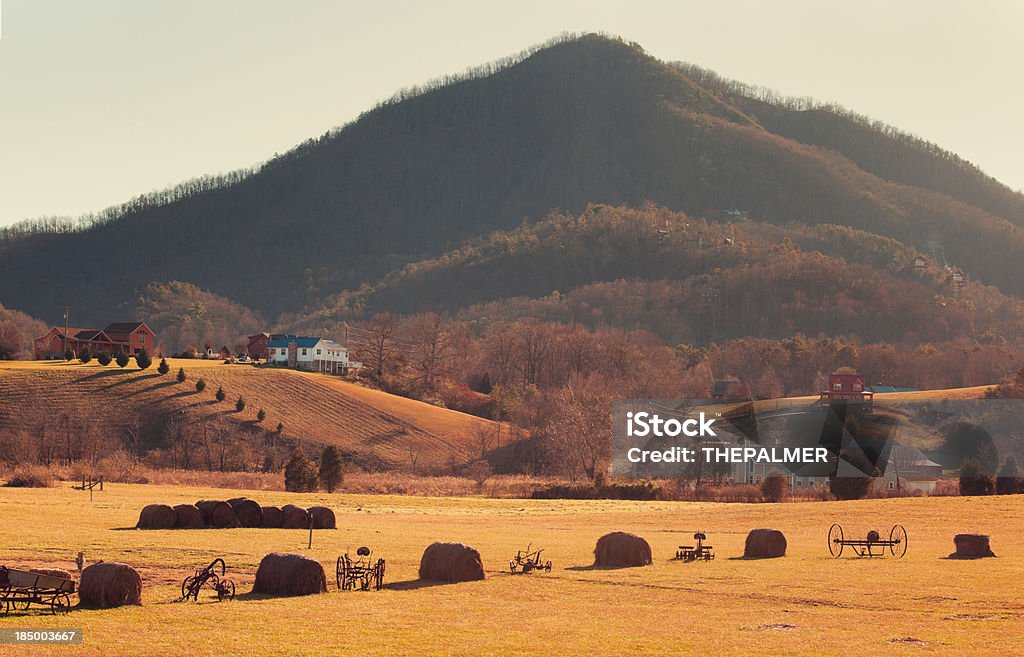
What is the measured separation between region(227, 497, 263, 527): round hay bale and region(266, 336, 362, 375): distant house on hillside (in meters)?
126

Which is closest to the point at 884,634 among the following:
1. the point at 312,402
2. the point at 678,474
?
the point at 678,474

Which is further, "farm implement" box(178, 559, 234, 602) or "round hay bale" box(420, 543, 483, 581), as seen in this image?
"round hay bale" box(420, 543, 483, 581)

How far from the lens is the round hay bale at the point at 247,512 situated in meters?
58.2

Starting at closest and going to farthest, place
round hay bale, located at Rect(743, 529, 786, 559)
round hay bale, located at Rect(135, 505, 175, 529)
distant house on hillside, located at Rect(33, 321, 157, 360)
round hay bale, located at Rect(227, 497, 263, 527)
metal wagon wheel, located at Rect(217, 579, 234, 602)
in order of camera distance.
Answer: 1. metal wagon wheel, located at Rect(217, 579, 234, 602)
2. round hay bale, located at Rect(743, 529, 786, 559)
3. round hay bale, located at Rect(135, 505, 175, 529)
4. round hay bale, located at Rect(227, 497, 263, 527)
5. distant house on hillside, located at Rect(33, 321, 157, 360)

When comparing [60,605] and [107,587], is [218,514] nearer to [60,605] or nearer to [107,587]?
[107,587]

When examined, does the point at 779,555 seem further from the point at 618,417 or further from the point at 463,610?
the point at 618,417

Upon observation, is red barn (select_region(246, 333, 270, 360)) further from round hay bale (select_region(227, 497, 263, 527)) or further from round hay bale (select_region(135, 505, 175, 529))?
round hay bale (select_region(135, 505, 175, 529))

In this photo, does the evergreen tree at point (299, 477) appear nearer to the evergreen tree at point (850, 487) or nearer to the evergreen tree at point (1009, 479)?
the evergreen tree at point (850, 487)

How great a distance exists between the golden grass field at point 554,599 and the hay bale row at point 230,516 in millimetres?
2241

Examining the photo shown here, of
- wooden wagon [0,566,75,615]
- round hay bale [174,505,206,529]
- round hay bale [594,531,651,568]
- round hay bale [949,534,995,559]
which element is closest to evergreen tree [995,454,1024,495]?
round hay bale [949,534,995,559]

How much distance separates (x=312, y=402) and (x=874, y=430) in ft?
230

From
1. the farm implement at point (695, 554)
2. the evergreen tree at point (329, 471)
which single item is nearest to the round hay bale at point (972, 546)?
the farm implement at point (695, 554)

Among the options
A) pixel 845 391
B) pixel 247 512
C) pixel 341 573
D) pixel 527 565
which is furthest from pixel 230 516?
pixel 845 391

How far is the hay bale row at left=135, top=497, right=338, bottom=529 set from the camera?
5541cm
